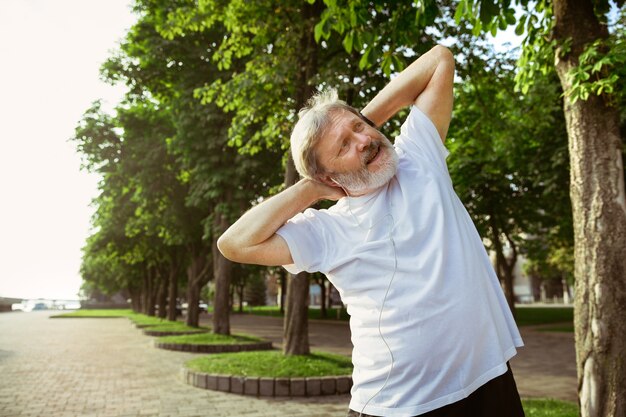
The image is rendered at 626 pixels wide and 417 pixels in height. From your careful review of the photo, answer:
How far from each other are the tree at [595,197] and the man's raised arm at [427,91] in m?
2.54

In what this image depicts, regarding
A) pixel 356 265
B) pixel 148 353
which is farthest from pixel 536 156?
pixel 356 265

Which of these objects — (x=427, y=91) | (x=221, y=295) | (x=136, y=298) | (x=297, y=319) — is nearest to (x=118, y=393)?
(x=297, y=319)

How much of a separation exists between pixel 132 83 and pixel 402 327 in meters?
16.1

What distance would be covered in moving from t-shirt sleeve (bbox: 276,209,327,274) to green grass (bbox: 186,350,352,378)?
6.83m

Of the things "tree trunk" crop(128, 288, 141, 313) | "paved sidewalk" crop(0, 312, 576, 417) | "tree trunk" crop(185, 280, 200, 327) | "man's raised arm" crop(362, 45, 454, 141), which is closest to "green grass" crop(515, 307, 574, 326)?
"paved sidewalk" crop(0, 312, 576, 417)

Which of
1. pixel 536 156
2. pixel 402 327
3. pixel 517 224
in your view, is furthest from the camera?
pixel 517 224

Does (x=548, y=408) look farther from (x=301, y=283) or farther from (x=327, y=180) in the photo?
(x=327, y=180)

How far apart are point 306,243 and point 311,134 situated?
1.35 ft

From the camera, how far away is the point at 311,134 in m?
1.96

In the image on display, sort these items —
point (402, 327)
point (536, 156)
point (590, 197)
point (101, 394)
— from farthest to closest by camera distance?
point (536, 156) < point (101, 394) < point (590, 197) < point (402, 327)

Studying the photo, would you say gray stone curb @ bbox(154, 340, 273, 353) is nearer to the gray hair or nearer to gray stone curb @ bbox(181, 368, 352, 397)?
gray stone curb @ bbox(181, 368, 352, 397)

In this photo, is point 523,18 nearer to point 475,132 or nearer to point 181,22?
point 475,132

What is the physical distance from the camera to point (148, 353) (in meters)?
14.0

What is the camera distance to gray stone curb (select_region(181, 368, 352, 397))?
8070 mm
